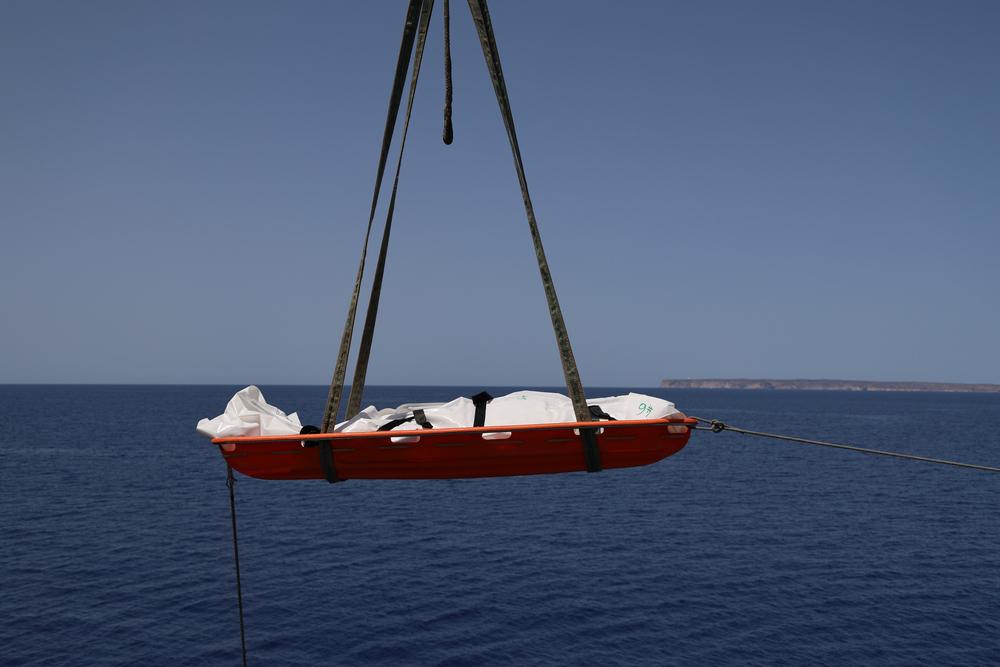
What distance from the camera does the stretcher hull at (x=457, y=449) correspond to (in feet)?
25.5

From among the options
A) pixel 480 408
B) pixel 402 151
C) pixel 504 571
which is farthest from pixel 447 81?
pixel 504 571

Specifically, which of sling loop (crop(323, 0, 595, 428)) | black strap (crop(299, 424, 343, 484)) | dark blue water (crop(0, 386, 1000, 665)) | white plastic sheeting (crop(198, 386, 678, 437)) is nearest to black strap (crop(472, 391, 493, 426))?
white plastic sheeting (crop(198, 386, 678, 437))

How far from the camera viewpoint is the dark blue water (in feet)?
90.7

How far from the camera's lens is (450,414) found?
9.36m

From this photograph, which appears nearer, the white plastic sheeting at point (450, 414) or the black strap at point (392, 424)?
the white plastic sheeting at point (450, 414)

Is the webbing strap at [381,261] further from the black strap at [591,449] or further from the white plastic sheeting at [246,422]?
the black strap at [591,449]

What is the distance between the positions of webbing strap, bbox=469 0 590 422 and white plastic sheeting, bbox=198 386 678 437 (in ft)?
2.71

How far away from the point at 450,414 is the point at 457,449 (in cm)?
142

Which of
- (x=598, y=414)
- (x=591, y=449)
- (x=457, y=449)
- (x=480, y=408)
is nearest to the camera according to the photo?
(x=591, y=449)

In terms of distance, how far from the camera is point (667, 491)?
63.1m

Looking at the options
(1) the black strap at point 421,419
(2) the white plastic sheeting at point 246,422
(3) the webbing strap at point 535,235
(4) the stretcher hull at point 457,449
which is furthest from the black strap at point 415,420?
(3) the webbing strap at point 535,235

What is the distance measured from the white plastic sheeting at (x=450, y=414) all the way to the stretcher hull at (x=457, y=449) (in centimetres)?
30

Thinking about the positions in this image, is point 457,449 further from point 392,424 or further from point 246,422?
point 246,422

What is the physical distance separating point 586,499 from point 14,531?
40267 millimetres
